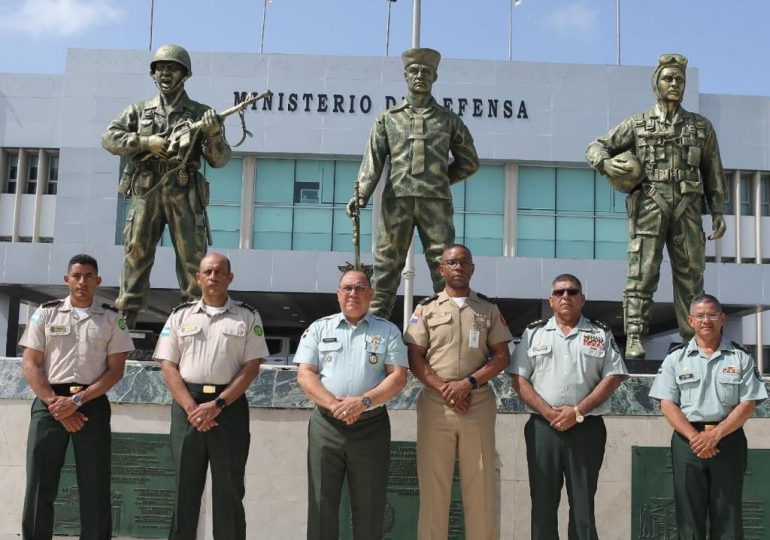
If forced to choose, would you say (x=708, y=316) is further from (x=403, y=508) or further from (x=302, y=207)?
(x=302, y=207)

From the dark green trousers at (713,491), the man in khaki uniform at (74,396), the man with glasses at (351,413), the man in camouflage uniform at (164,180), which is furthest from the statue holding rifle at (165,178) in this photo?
the dark green trousers at (713,491)

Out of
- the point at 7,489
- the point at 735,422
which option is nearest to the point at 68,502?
the point at 7,489

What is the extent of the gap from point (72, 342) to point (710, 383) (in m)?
3.72

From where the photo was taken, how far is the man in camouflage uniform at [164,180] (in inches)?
252

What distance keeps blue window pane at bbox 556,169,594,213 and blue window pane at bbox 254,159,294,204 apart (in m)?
7.81

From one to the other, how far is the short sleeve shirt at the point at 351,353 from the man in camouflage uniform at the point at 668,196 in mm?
2666

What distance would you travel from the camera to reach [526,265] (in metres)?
23.4

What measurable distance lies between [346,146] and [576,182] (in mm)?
6756

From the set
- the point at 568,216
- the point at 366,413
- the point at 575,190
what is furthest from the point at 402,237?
the point at 575,190

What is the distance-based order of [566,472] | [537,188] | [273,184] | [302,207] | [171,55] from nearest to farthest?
[566,472] → [171,55] → [302,207] → [273,184] → [537,188]

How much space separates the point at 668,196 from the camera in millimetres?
6531

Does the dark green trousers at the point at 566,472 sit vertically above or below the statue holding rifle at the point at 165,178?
below

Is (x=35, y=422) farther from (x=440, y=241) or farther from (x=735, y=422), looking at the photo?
(x=735, y=422)

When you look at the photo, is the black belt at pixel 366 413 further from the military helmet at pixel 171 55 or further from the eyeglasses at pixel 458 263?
the military helmet at pixel 171 55
